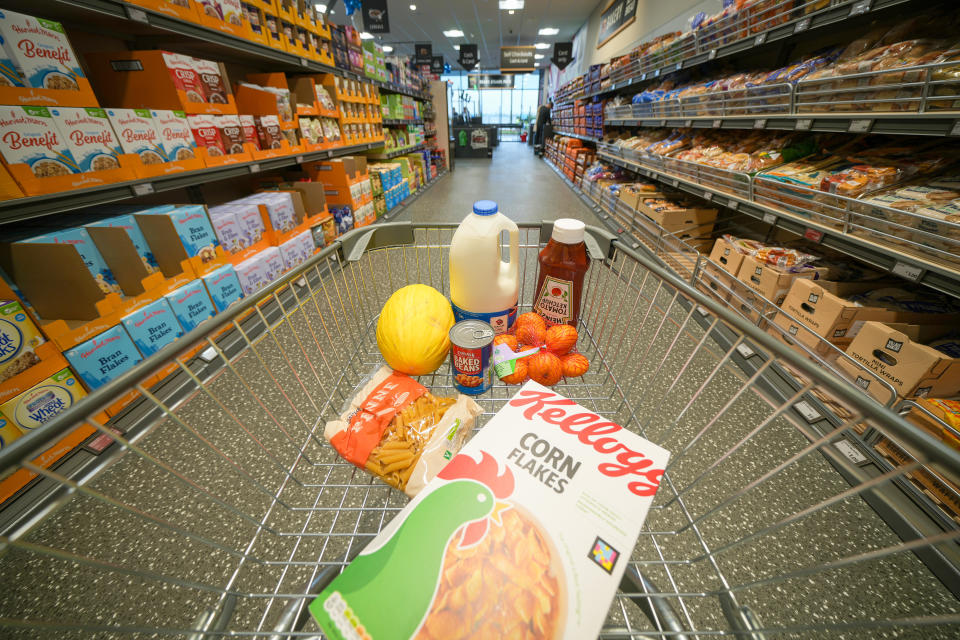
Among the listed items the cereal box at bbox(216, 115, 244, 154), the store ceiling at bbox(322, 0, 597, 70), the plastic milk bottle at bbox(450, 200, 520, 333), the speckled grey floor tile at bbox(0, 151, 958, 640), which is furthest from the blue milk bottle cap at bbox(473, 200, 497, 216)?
the store ceiling at bbox(322, 0, 597, 70)

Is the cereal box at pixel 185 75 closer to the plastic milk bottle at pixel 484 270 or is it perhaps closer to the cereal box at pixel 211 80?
the cereal box at pixel 211 80

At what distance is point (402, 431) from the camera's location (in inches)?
26.0

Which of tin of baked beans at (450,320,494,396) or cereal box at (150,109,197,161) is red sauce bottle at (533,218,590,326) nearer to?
tin of baked beans at (450,320,494,396)

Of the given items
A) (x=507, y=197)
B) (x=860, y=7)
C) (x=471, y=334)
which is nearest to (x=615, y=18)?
(x=507, y=197)

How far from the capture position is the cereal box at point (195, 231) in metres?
1.44

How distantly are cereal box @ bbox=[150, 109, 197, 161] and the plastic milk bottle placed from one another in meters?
1.38

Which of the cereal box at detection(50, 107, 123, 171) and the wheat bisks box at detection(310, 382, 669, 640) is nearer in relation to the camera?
the wheat bisks box at detection(310, 382, 669, 640)

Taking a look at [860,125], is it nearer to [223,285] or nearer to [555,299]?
[555,299]

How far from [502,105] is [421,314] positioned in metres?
21.7

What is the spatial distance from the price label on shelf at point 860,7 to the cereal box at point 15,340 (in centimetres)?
278

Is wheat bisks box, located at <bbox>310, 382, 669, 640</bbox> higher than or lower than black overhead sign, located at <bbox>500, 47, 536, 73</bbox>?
lower

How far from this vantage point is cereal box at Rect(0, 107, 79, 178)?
3.23 ft

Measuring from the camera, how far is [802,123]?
144 centimetres

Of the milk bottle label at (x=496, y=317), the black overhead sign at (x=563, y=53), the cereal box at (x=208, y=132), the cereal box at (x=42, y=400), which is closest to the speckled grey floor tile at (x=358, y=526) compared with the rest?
the milk bottle label at (x=496, y=317)
